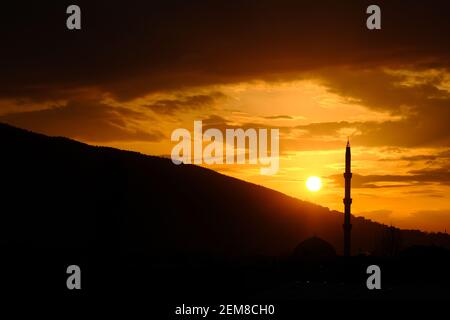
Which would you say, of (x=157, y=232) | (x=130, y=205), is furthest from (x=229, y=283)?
(x=130, y=205)

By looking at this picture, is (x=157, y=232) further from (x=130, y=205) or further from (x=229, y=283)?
(x=229, y=283)

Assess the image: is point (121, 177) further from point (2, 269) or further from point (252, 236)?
point (2, 269)

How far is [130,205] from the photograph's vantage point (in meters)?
93.4

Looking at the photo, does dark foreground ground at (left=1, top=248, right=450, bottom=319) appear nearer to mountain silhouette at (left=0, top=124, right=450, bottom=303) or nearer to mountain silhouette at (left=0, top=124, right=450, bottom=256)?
mountain silhouette at (left=0, top=124, right=450, bottom=303)

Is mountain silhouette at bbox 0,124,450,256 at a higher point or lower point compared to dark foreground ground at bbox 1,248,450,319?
higher

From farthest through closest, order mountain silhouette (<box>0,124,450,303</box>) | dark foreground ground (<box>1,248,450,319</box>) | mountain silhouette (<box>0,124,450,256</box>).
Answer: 1. mountain silhouette (<box>0,124,450,256</box>)
2. mountain silhouette (<box>0,124,450,303</box>)
3. dark foreground ground (<box>1,248,450,319</box>)

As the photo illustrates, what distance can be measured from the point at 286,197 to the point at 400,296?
102 m

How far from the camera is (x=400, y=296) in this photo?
24.3 metres

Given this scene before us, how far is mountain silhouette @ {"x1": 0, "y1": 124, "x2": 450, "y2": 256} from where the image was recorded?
7894 cm

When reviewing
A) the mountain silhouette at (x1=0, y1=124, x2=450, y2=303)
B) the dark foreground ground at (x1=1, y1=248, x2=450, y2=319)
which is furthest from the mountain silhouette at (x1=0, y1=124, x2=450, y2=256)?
the dark foreground ground at (x1=1, y1=248, x2=450, y2=319)

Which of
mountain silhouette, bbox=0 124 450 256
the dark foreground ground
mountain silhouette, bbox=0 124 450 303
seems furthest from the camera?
mountain silhouette, bbox=0 124 450 256

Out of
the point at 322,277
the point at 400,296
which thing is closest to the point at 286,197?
the point at 322,277

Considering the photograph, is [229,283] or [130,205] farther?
[130,205]

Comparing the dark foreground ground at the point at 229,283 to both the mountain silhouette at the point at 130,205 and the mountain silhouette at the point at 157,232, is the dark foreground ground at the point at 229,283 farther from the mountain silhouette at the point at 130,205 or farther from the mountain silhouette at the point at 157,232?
the mountain silhouette at the point at 130,205
